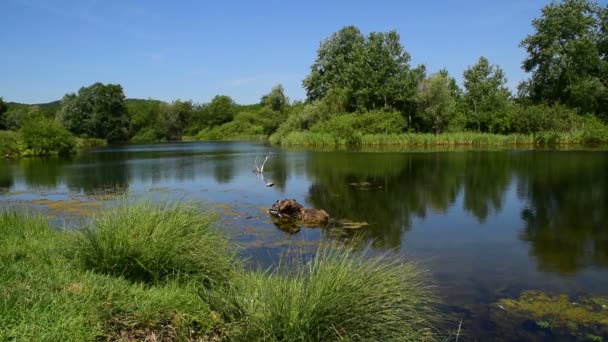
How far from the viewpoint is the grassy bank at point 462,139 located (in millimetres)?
49000

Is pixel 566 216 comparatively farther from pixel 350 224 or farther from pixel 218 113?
pixel 218 113

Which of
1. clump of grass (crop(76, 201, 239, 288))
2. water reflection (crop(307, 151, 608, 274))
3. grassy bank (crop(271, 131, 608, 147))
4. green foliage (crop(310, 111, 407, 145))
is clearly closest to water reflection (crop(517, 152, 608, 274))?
water reflection (crop(307, 151, 608, 274))

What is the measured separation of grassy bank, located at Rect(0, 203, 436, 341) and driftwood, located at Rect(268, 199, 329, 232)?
245 inches

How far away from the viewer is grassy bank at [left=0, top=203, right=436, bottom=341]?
4.16 m

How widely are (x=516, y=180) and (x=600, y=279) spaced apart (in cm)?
1434

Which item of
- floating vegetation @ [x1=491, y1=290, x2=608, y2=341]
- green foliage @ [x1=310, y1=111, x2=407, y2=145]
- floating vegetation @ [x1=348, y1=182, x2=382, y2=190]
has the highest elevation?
green foliage @ [x1=310, y1=111, x2=407, y2=145]

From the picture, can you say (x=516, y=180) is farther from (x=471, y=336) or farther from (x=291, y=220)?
(x=471, y=336)

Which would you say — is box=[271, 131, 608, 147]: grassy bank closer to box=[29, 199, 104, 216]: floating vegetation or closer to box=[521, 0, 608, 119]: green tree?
box=[521, 0, 608, 119]: green tree

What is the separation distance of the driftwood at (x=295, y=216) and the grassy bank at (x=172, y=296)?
6.23m

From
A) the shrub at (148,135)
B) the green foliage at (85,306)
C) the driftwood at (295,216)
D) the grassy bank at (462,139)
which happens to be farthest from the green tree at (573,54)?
the shrub at (148,135)

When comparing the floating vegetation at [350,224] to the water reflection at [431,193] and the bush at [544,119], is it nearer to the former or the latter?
the water reflection at [431,193]

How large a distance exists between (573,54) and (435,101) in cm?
1927

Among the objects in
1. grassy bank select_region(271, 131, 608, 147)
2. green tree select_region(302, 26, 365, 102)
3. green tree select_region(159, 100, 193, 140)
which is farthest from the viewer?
green tree select_region(159, 100, 193, 140)

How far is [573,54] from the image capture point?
5769cm
